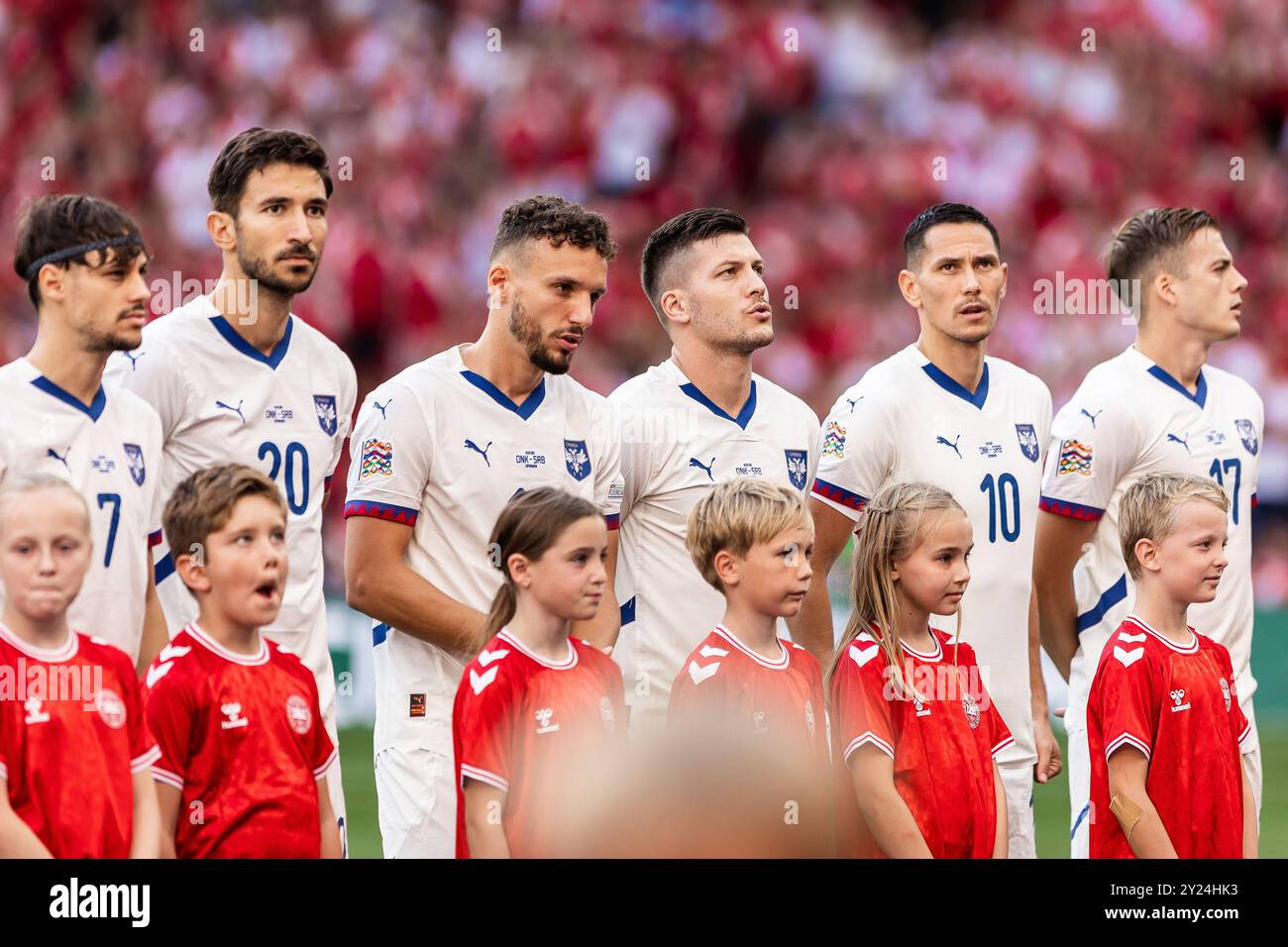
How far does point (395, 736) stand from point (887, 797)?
1.24 meters

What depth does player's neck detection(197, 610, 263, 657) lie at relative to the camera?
12.7ft

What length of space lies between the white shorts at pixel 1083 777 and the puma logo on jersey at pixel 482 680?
1.83m

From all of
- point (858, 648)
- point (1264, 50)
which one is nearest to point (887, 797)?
point (858, 648)

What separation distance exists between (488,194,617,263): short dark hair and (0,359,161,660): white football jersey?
1.10 meters

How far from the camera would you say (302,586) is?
470 cm

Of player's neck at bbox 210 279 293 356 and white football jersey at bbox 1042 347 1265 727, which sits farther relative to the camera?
white football jersey at bbox 1042 347 1265 727

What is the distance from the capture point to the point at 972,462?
5.02 meters

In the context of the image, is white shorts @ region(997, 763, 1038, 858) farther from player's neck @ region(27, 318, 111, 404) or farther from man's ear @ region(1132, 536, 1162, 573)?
player's neck @ region(27, 318, 111, 404)

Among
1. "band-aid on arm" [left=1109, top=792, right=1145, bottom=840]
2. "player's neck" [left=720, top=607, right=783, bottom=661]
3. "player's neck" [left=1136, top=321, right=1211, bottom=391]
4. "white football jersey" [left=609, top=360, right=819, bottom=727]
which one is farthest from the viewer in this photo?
"player's neck" [left=1136, top=321, right=1211, bottom=391]

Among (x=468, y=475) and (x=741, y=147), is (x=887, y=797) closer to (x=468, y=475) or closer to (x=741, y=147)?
(x=468, y=475)

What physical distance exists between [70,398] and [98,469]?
173mm

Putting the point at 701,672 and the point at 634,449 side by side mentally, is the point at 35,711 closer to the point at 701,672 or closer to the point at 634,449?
the point at 701,672

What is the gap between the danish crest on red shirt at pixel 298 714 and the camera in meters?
3.88

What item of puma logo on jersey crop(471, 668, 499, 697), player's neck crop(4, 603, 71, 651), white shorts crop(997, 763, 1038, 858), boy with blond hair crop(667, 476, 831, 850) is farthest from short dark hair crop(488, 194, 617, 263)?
white shorts crop(997, 763, 1038, 858)
